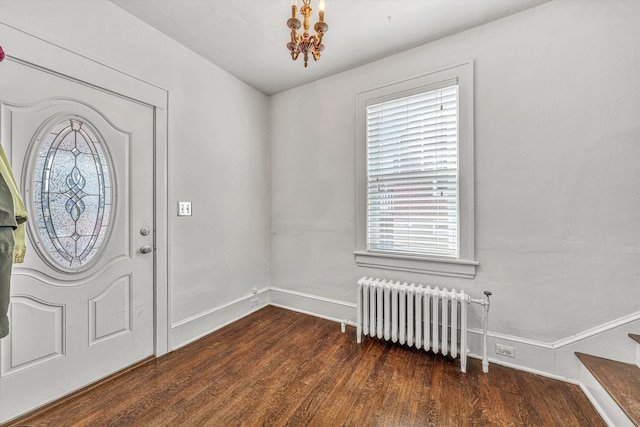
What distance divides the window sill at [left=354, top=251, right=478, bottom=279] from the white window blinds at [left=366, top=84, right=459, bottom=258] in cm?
6

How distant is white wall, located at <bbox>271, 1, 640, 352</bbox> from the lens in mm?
1666

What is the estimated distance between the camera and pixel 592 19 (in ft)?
5.70

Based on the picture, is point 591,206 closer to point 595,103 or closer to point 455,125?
point 595,103

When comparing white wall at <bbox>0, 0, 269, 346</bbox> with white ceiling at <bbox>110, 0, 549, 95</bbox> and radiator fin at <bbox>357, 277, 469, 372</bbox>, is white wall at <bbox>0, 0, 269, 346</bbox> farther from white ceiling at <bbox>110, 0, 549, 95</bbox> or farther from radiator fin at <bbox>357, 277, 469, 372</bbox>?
radiator fin at <bbox>357, 277, 469, 372</bbox>

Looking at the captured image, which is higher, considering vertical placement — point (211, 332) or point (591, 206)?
point (591, 206)

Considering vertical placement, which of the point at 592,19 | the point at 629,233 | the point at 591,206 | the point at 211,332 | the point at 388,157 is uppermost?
the point at 592,19

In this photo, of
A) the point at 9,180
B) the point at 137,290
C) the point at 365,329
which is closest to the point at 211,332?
the point at 137,290

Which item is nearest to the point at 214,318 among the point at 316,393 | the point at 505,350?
the point at 316,393

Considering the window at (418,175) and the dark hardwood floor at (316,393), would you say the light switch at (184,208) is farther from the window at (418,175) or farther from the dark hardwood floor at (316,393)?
the window at (418,175)

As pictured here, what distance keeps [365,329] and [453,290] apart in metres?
0.81

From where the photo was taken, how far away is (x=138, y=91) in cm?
200

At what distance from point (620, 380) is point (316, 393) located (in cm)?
177

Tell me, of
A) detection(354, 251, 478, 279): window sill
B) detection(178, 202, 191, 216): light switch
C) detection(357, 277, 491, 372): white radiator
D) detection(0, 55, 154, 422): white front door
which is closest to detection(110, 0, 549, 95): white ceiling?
detection(0, 55, 154, 422): white front door

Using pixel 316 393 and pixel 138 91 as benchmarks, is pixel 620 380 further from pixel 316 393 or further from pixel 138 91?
pixel 138 91
